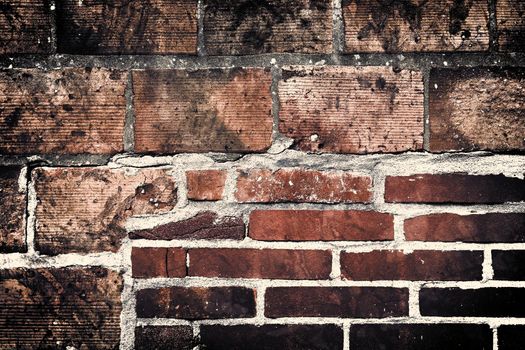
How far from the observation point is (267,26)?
2.03 feet

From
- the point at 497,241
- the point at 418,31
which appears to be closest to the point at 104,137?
the point at 418,31

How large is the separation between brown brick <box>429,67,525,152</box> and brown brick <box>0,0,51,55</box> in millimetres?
738

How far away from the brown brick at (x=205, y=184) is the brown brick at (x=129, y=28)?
231 millimetres

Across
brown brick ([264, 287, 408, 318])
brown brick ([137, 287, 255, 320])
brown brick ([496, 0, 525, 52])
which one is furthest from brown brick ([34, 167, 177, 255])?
brown brick ([496, 0, 525, 52])

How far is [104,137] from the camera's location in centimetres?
62

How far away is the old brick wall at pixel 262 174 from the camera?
2.04ft

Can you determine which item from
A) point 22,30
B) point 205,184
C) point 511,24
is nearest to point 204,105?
point 205,184

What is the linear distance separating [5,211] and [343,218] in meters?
0.64

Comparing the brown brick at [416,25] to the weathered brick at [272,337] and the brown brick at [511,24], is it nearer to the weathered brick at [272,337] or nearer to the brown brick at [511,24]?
the brown brick at [511,24]

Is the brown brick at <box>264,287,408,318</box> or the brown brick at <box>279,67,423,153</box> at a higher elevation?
the brown brick at <box>279,67,423,153</box>

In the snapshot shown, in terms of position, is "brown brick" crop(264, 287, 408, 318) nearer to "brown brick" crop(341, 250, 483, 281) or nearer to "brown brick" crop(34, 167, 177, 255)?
"brown brick" crop(341, 250, 483, 281)

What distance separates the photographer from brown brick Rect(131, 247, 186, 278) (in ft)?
2.06

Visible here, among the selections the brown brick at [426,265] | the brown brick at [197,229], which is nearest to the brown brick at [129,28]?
the brown brick at [197,229]

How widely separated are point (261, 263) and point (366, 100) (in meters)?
0.37
